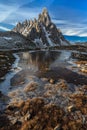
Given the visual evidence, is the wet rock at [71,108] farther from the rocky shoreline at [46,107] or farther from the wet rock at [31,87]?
the wet rock at [31,87]

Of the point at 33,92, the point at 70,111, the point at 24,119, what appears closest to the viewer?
the point at 24,119

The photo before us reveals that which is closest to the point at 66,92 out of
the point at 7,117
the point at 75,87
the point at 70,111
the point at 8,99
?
the point at 75,87

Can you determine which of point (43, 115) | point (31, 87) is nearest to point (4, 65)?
point (31, 87)

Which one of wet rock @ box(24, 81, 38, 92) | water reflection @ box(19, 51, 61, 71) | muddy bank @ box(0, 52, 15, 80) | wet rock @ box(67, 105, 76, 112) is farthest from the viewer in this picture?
water reflection @ box(19, 51, 61, 71)

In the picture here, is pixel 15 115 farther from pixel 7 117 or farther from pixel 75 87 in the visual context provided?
pixel 75 87

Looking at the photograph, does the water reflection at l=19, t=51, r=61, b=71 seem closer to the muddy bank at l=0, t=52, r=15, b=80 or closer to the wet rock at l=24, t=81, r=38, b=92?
the muddy bank at l=0, t=52, r=15, b=80

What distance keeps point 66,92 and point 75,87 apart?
483cm

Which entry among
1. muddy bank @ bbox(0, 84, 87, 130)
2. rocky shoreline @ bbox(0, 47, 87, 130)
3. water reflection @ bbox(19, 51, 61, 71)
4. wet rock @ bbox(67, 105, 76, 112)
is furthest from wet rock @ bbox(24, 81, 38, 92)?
water reflection @ bbox(19, 51, 61, 71)

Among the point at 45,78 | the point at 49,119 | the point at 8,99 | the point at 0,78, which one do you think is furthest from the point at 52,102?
the point at 0,78

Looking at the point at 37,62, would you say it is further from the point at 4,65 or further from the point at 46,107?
the point at 46,107

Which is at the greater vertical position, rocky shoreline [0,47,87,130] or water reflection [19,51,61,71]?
rocky shoreline [0,47,87,130]

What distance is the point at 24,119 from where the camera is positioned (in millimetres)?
26312

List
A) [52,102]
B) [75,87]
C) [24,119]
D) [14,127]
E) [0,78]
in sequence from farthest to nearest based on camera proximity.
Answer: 1. [0,78]
2. [75,87]
3. [52,102]
4. [24,119]
5. [14,127]

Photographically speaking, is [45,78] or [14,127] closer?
[14,127]
